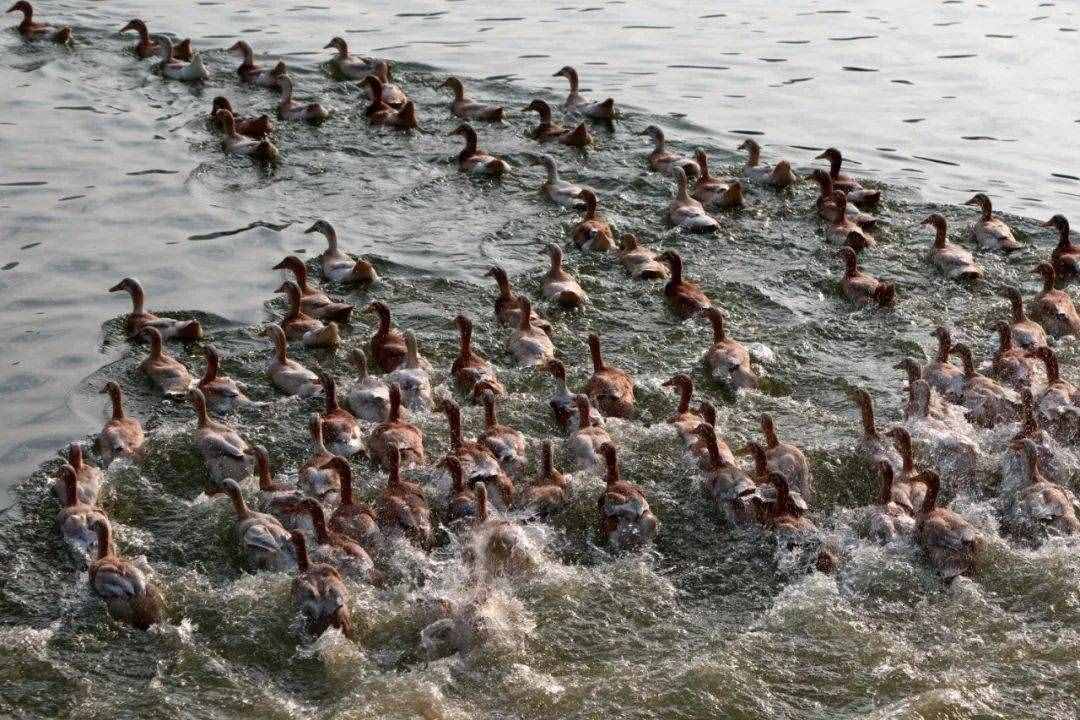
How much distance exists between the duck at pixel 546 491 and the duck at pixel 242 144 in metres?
9.11

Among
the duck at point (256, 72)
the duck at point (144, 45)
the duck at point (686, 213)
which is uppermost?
the duck at point (144, 45)

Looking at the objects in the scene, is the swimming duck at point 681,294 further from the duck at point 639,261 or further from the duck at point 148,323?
the duck at point 148,323

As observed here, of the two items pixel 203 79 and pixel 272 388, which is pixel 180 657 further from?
pixel 203 79

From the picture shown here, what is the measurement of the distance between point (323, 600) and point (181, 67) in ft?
49.1

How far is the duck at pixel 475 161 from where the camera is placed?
18531 mm

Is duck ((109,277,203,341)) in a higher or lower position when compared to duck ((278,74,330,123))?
lower

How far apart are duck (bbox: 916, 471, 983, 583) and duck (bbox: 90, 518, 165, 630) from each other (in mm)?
5435

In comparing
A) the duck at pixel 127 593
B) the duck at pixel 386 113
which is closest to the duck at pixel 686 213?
the duck at pixel 386 113

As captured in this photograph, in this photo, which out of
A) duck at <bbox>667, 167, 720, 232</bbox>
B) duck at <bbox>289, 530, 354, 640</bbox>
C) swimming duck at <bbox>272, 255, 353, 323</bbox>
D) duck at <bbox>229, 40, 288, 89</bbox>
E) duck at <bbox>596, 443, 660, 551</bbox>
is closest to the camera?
duck at <bbox>289, 530, 354, 640</bbox>

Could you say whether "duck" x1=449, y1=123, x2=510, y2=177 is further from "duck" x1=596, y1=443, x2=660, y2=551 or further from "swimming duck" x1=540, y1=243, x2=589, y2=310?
"duck" x1=596, y1=443, x2=660, y2=551

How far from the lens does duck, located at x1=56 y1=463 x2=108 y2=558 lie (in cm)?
1027

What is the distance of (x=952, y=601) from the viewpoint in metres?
9.91

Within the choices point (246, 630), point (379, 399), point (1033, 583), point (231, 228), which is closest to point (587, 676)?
point (246, 630)

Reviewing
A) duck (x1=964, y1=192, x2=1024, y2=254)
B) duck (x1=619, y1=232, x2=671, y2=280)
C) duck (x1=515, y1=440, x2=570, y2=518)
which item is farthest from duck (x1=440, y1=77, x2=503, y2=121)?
duck (x1=515, y1=440, x2=570, y2=518)
